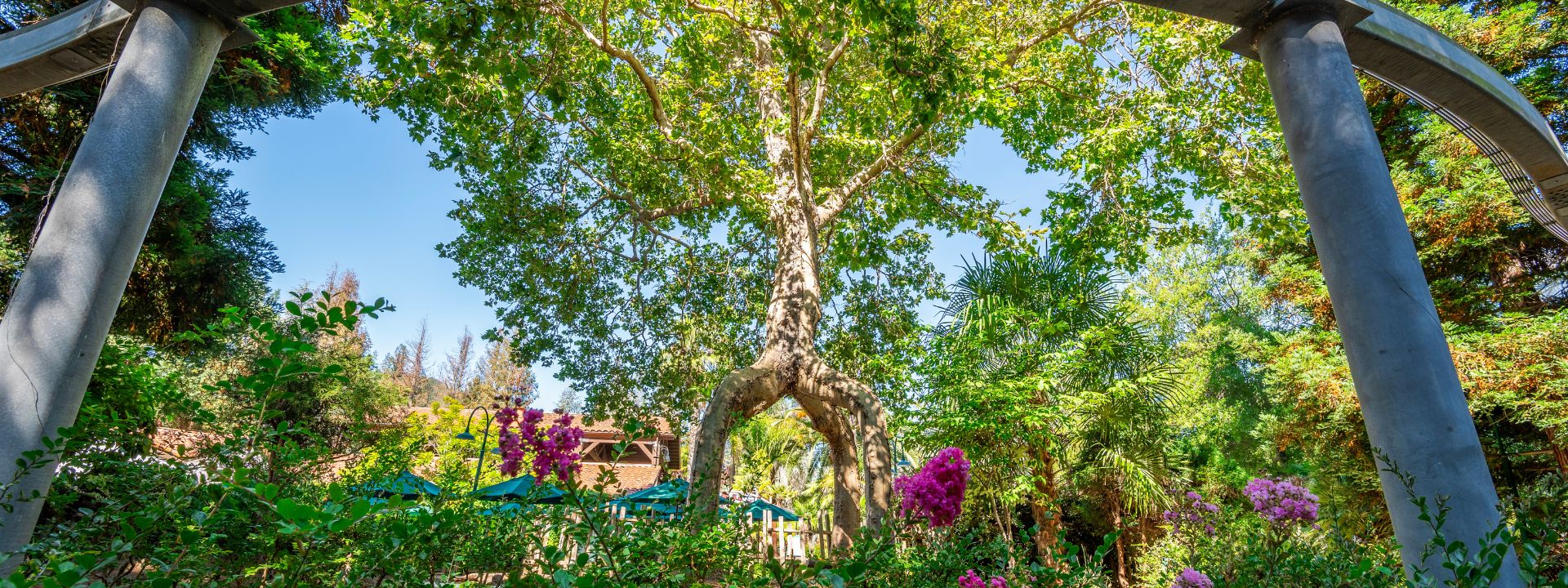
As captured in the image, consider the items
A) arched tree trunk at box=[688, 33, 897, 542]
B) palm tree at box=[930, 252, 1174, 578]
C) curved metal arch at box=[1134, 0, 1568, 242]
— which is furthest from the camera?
palm tree at box=[930, 252, 1174, 578]

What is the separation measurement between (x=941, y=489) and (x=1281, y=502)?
2.30 metres

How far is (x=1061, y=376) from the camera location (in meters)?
10.3

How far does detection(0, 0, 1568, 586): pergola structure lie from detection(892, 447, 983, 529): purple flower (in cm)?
262

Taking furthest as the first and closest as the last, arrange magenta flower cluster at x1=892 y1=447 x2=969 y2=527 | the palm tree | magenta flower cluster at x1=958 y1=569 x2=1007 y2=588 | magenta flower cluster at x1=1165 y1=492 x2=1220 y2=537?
1. the palm tree
2. magenta flower cluster at x1=1165 y1=492 x2=1220 y2=537
3. magenta flower cluster at x1=892 y1=447 x2=969 y2=527
4. magenta flower cluster at x1=958 y1=569 x2=1007 y2=588

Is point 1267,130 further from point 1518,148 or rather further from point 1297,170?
point 1297,170

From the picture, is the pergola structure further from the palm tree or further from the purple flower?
the palm tree

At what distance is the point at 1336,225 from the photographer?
244 centimetres

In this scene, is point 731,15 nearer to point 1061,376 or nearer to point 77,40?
point 77,40

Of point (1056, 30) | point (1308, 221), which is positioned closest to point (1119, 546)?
point (1056, 30)

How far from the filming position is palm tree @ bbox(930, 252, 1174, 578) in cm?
876

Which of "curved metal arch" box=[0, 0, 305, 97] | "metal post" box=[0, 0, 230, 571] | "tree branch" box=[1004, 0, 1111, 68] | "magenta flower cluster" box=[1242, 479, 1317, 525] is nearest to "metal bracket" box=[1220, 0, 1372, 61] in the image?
"magenta flower cluster" box=[1242, 479, 1317, 525]

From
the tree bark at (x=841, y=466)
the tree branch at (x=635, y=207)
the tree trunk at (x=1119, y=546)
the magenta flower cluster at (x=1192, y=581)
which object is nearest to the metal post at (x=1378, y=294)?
the magenta flower cluster at (x=1192, y=581)

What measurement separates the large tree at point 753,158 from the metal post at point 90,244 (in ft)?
3.90

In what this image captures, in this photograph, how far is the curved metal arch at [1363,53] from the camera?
110 inches
